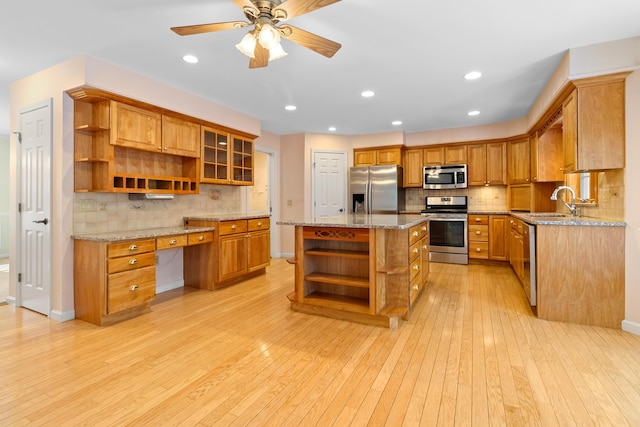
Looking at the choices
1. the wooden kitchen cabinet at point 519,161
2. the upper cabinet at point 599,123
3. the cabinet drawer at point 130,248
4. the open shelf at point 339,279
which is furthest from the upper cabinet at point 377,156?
the cabinet drawer at point 130,248

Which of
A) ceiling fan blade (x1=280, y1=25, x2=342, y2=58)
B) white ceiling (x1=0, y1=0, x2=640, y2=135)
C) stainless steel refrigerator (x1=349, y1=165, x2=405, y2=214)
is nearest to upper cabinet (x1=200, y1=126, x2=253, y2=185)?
white ceiling (x1=0, y1=0, x2=640, y2=135)

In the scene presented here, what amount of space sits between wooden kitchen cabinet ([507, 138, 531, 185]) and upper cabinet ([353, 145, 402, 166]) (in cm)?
188

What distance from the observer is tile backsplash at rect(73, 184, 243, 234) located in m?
3.18

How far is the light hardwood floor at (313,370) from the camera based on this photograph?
1.68 m

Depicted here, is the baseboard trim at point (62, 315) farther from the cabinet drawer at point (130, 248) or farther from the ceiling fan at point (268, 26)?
the ceiling fan at point (268, 26)

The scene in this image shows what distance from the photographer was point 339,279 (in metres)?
3.02

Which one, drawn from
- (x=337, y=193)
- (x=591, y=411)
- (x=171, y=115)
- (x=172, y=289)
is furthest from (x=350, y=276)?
(x=337, y=193)

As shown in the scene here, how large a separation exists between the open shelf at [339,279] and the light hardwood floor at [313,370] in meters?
0.37

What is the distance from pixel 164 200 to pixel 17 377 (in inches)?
89.2

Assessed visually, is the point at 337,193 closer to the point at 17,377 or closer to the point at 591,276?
the point at 591,276

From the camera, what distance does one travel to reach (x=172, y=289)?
4.06 m

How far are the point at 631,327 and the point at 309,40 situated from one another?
3483 millimetres

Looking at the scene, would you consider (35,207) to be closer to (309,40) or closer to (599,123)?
(309,40)

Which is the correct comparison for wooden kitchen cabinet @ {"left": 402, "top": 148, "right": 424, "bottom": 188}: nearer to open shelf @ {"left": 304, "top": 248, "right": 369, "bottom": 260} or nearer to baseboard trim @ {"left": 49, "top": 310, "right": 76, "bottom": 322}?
open shelf @ {"left": 304, "top": 248, "right": 369, "bottom": 260}
